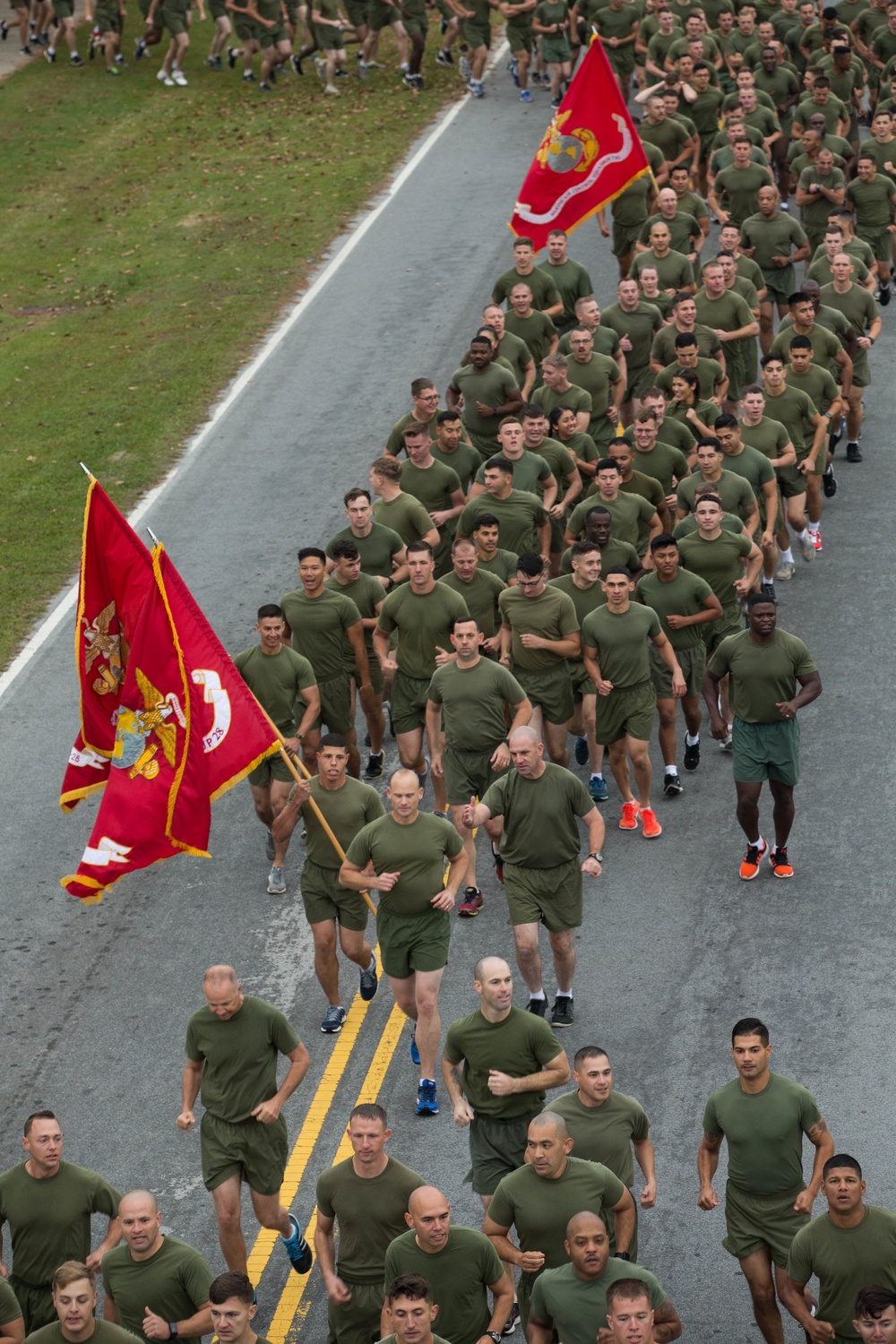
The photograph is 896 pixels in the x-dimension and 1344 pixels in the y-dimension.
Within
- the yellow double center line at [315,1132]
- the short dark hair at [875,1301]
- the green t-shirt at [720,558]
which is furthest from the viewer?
the green t-shirt at [720,558]

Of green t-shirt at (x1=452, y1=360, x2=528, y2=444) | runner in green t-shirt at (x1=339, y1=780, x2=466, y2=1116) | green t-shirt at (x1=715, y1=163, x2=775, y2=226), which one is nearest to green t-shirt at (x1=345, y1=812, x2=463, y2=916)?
runner in green t-shirt at (x1=339, y1=780, x2=466, y2=1116)

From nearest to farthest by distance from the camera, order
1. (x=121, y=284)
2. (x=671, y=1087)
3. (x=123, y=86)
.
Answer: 1. (x=671, y=1087)
2. (x=121, y=284)
3. (x=123, y=86)

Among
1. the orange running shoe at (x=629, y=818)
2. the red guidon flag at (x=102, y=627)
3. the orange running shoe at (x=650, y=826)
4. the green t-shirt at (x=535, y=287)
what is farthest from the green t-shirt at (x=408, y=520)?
the green t-shirt at (x=535, y=287)

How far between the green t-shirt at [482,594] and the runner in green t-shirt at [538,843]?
308cm

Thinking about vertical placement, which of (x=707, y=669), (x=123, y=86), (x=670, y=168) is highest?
(x=707, y=669)

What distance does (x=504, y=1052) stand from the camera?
11336 millimetres

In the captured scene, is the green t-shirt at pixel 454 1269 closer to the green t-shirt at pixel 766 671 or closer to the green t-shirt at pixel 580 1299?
the green t-shirt at pixel 580 1299

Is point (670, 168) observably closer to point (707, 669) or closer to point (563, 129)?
point (563, 129)

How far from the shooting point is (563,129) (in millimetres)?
23734

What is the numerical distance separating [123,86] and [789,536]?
21.1 metres

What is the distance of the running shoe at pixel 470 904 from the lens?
49.5 ft

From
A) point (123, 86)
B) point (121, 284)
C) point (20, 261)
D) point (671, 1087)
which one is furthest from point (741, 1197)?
point (123, 86)

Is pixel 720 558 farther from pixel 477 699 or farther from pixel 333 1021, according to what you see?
pixel 333 1021

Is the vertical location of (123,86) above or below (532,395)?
below
